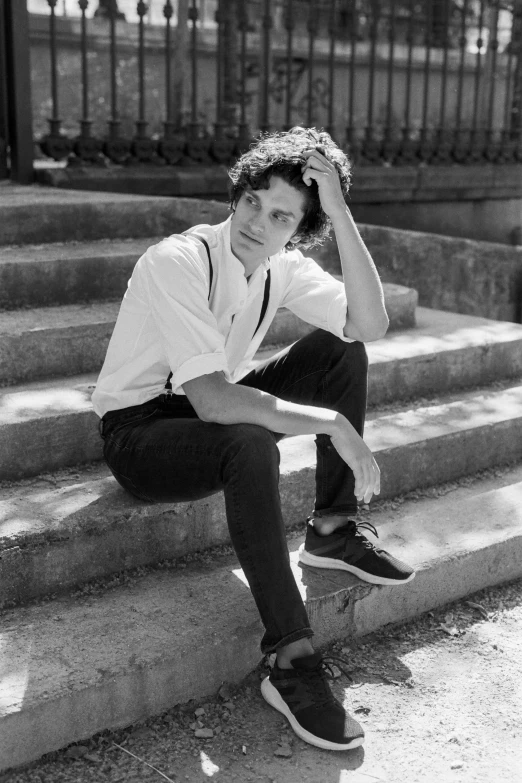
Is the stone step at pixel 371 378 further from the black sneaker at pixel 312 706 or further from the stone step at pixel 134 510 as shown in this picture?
the black sneaker at pixel 312 706

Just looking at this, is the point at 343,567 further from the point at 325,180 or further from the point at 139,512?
the point at 325,180

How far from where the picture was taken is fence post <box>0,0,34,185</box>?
5.18 meters

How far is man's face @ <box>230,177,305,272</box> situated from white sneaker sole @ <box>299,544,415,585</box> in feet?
3.16

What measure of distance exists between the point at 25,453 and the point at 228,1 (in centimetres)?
483

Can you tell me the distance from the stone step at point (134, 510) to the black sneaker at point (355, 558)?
0.32 meters

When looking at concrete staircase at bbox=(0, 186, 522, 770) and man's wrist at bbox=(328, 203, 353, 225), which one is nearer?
concrete staircase at bbox=(0, 186, 522, 770)

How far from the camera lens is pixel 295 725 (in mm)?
2418

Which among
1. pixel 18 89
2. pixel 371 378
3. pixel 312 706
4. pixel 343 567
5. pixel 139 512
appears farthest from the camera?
pixel 18 89

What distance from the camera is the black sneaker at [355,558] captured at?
9.58 feet

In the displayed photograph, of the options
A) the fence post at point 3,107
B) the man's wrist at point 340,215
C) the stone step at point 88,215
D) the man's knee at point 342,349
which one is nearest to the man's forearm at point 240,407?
the man's knee at point 342,349

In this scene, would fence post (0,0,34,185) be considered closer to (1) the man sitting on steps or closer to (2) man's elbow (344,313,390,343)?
(1) the man sitting on steps

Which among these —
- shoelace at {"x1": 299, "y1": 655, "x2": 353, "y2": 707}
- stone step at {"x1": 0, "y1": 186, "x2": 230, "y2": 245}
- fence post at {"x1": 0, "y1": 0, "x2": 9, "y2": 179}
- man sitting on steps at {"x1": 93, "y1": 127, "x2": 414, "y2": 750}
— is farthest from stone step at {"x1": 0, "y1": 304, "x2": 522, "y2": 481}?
fence post at {"x1": 0, "y1": 0, "x2": 9, "y2": 179}

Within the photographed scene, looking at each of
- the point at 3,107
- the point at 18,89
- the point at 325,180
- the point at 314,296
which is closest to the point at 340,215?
the point at 325,180

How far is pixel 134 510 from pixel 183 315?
66cm
